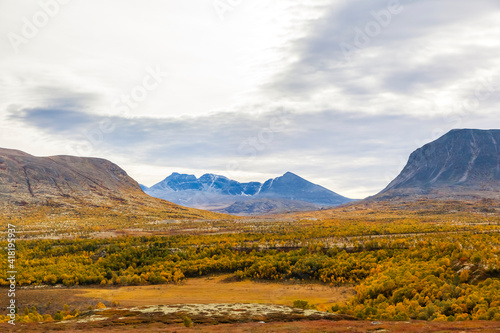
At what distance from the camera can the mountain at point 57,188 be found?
140m

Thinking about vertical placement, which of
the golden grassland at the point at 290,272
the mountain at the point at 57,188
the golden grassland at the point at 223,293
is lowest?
the golden grassland at the point at 223,293

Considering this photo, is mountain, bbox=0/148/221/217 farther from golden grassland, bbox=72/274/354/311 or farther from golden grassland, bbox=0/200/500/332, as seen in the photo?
golden grassland, bbox=72/274/354/311

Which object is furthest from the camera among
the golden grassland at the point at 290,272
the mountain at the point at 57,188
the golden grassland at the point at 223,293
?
the mountain at the point at 57,188

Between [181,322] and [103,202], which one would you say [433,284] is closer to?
[181,322]

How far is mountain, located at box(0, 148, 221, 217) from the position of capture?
460ft

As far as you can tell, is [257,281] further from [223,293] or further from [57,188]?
[57,188]

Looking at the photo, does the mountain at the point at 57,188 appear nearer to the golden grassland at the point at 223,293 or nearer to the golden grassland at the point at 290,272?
the golden grassland at the point at 290,272

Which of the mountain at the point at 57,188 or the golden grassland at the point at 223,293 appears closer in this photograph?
the golden grassland at the point at 223,293

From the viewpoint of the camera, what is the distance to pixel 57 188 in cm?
15938

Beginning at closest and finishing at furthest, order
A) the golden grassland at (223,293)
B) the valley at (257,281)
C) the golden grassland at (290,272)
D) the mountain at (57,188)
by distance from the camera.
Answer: the valley at (257,281), the golden grassland at (290,272), the golden grassland at (223,293), the mountain at (57,188)

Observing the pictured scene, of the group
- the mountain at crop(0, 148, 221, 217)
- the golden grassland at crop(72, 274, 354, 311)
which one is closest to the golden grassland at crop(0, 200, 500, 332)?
the golden grassland at crop(72, 274, 354, 311)

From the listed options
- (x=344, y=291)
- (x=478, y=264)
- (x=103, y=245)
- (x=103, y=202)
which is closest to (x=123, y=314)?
(x=344, y=291)

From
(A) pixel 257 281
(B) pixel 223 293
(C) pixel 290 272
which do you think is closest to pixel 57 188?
(A) pixel 257 281

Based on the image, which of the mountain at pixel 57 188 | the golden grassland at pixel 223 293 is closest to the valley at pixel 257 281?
the golden grassland at pixel 223 293
